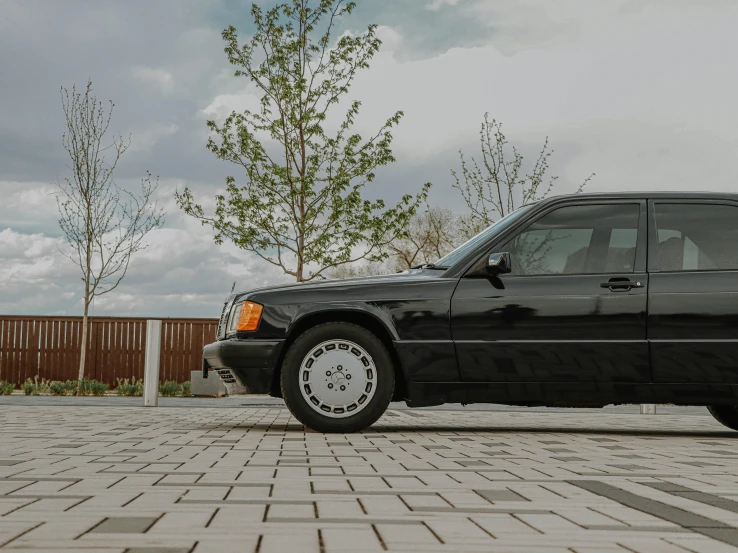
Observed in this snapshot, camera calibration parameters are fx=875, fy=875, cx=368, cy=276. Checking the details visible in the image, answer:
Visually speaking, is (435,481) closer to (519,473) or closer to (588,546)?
(519,473)

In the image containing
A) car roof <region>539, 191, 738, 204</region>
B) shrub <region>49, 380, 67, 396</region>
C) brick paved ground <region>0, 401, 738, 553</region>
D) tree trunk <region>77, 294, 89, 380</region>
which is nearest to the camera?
brick paved ground <region>0, 401, 738, 553</region>

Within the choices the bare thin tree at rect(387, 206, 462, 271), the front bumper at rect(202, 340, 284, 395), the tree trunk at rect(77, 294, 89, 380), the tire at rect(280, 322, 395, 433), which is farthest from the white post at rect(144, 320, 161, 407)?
the bare thin tree at rect(387, 206, 462, 271)

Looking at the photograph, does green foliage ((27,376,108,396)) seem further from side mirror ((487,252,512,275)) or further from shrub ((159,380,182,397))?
side mirror ((487,252,512,275))

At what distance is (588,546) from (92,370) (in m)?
17.2

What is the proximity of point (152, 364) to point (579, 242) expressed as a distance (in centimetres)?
668

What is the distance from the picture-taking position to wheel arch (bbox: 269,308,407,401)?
6703 millimetres

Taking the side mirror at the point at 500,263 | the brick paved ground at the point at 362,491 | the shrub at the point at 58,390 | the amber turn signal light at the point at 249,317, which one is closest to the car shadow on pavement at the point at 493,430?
the brick paved ground at the point at 362,491

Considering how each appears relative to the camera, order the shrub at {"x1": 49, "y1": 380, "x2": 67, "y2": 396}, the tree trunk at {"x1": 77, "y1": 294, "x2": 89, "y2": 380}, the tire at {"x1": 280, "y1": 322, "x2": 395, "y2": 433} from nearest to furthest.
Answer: the tire at {"x1": 280, "y1": 322, "x2": 395, "y2": 433}
the shrub at {"x1": 49, "y1": 380, "x2": 67, "y2": 396}
the tree trunk at {"x1": 77, "y1": 294, "x2": 89, "y2": 380}

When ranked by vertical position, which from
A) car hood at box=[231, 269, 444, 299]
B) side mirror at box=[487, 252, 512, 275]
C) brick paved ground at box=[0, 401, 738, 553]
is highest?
side mirror at box=[487, 252, 512, 275]

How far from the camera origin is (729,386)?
650 centimetres

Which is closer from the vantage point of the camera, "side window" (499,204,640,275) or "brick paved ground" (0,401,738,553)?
"brick paved ground" (0,401,738,553)

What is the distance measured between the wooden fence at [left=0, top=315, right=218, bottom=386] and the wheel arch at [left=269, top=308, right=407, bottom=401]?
1184cm

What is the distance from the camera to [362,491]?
3.79 metres

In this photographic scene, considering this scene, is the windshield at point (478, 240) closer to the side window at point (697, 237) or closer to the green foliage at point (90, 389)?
the side window at point (697, 237)
